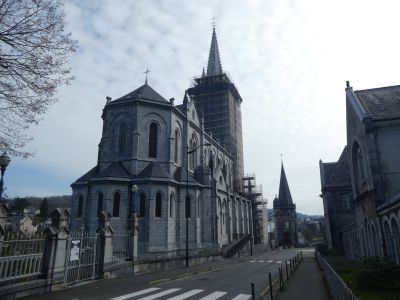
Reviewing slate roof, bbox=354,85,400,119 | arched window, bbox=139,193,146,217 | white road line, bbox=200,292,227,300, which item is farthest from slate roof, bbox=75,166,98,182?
slate roof, bbox=354,85,400,119

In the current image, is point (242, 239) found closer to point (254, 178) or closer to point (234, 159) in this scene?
point (234, 159)

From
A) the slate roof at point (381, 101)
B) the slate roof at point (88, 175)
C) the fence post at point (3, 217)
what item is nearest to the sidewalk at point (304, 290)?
the fence post at point (3, 217)

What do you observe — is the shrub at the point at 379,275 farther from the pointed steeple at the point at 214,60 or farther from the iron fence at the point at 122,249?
the pointed steeple at the point at 214,60

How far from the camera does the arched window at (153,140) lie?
3453 centimetres

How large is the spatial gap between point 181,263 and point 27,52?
1872cm

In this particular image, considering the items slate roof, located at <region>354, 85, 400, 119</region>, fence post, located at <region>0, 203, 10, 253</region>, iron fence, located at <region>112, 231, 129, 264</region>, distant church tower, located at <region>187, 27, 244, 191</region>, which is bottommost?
iron fence, located at <region>112, 231, 129, 264</region>

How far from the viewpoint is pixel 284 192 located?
8394 centimetres

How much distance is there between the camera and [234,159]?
2424 inches

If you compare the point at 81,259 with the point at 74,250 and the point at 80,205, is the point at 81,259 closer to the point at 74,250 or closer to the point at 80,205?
the point at 74,250

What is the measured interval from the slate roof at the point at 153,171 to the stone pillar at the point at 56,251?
1810 centimetres

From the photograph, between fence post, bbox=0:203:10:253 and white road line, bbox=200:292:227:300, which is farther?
white road line, bbox=200:292:227:300

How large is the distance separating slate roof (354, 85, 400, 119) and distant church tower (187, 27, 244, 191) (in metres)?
38.6

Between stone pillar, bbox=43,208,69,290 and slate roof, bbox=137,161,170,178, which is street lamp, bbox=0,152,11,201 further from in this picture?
slate roof, bbox=137,161,170,178

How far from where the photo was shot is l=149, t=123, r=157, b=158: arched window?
3453cm
